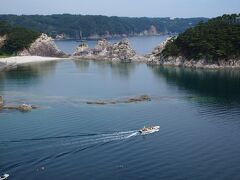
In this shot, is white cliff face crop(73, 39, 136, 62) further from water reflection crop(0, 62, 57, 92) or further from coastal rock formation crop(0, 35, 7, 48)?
coastal rock formation crop(0, 35, 7, 48)

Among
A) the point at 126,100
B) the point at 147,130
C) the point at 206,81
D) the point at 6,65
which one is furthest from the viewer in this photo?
the point at 6,65

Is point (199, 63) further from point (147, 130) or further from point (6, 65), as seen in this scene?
point (147, 130)

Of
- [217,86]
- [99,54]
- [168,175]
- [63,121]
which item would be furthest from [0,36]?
[168,175]

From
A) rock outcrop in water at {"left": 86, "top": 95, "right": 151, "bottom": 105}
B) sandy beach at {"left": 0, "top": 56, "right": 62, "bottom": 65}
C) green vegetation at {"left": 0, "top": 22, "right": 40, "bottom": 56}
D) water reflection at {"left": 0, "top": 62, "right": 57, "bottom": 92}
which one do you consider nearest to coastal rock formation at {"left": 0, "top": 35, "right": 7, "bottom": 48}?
green vegetation at {"left": 0, "top": 22, "right": 40, "bottom": 56}

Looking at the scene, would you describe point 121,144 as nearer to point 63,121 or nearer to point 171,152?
point 171,152

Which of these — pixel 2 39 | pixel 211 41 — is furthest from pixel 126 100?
pixel 2 39

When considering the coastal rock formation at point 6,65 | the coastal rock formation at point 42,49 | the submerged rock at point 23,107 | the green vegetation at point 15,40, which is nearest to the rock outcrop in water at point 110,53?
the coastal rock formation at point 42,49
